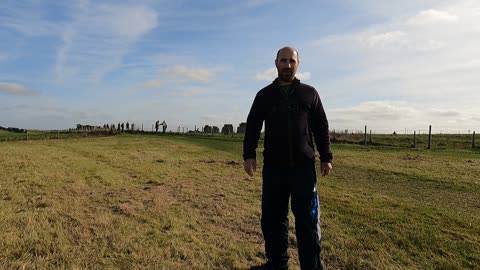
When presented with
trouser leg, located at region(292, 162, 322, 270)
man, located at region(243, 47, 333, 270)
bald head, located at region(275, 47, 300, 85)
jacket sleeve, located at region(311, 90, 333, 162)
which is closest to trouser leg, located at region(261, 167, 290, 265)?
man, located at region(243, 47, 333, 270)

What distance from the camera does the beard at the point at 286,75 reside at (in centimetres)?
457

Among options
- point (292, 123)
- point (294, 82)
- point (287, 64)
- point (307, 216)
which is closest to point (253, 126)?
point (292, 123)

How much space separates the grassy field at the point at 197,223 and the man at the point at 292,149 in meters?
0.93

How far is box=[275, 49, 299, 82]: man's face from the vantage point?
4535mm

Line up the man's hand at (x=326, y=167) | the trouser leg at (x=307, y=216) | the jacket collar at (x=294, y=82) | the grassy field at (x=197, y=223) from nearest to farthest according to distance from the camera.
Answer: the trouser leg at (x=307, y=216) → the jacket collar at (x=294, y=82) → the man's hand at (x=326, y=167) → the grassy field at (x=197, y=223)

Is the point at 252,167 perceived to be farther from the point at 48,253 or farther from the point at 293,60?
the point at 48,253

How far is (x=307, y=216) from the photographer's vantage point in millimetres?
4465

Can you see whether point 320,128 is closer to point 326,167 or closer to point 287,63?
point 326,167

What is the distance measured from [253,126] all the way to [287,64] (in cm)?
88

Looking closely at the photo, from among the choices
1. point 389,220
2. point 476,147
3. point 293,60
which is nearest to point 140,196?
point 389,220

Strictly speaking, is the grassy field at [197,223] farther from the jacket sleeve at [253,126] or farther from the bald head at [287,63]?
the bald head at [287,63]

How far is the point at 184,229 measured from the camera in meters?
6.77

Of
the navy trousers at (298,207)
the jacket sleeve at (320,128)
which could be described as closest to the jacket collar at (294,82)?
the jacket sleeve at (320,128)

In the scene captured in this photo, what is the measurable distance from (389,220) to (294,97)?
455 centimetres
